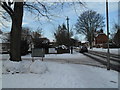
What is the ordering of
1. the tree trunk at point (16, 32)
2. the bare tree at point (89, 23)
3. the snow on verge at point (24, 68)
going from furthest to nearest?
the bare tree at point (89, 23), the tree trunk at point (16, 32), the snow on verge at point (24, 68)

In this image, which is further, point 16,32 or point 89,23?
point 89,23

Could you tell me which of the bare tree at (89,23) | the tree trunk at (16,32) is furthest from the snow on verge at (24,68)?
the bare tree at (89,23)

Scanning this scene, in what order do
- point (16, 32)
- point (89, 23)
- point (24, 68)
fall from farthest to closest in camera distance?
1. point (89, 23)
2. point (16, 32)
3. point (24, 68)

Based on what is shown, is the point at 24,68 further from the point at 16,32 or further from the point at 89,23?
the point at 89,23

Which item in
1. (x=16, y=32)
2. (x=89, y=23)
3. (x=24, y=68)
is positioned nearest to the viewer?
(x=24, y=68)

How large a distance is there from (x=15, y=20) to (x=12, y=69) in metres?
3.83

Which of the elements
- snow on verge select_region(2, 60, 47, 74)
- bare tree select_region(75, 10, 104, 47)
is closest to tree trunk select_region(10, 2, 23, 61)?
snow on verge select_region(2, 60, 47, 74)

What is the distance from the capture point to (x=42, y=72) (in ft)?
38.2

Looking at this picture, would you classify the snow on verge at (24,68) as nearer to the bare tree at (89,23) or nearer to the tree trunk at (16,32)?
the tree trunk at (16,32)

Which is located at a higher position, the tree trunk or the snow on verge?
the tree trunk

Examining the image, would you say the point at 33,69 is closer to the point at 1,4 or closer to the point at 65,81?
the point at 65,81

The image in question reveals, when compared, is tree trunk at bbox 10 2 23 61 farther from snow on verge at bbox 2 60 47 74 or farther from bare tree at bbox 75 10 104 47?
bare tree at bbox 75 10 104 47

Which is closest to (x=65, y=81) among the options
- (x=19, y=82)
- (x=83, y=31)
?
(x=19, y=82)

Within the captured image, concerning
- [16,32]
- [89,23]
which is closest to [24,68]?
[16,32]
